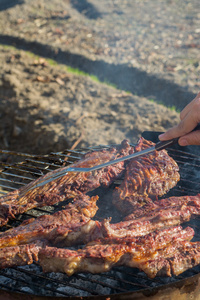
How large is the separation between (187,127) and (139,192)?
100cm

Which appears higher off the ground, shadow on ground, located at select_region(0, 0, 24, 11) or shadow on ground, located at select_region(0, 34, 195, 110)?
shadow on ground, located at select_region(0, 0, 24, 11)

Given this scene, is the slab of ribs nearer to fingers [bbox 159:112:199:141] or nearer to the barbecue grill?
the barbecue grill

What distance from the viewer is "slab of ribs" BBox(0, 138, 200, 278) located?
245cm

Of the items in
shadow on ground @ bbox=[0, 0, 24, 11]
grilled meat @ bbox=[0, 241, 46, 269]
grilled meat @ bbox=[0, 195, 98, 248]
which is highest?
shadow on ground @ bbox=[0, 0, 24, 11]

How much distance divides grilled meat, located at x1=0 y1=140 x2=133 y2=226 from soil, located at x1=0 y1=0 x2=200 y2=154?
7.87 ft

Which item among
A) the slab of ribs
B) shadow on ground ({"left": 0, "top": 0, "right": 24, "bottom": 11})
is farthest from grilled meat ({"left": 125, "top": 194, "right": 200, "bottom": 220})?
shadow on ground ({"left": 0, "top": 0, "right": 24, "bottom": 11})

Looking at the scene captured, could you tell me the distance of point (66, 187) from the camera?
135 inches

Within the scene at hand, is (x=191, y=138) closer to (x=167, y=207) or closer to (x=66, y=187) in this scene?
(x=167, y=207)

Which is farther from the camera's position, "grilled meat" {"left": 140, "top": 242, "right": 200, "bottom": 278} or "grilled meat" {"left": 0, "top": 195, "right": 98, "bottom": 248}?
"grilled meat" {"left": 0, "top": 195, "right": 98, "bottom": 248}

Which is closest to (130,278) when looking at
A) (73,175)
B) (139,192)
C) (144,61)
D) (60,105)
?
(139,192)

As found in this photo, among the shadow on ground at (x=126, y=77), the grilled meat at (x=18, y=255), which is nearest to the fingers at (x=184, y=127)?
the grilled meat at (x=18, y=255)

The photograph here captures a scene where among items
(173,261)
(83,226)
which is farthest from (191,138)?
(83,226)

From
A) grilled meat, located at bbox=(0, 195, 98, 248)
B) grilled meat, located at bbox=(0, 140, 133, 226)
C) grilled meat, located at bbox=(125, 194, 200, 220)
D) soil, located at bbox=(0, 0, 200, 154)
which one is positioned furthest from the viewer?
soil, located at bbox=(0, 0, 200, 154)

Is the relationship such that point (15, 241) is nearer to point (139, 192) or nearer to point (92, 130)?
point (139, 192)
